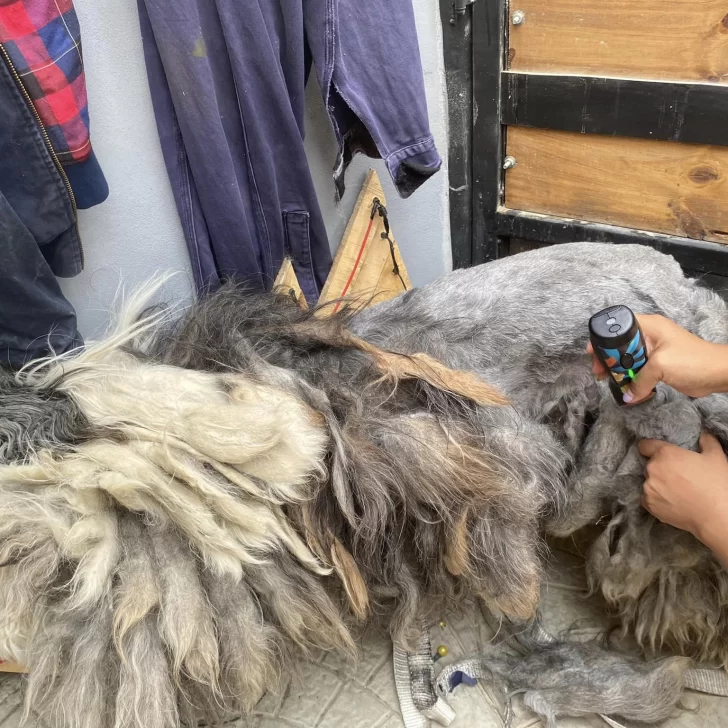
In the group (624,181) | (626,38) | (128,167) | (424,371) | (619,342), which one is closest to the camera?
(619,342)

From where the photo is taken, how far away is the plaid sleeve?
2.53 ft

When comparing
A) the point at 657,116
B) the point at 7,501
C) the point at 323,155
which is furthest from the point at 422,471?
the point at 657,116

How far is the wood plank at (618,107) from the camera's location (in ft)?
3.97

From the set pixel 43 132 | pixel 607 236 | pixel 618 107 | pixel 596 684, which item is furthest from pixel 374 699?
pixel 618 107

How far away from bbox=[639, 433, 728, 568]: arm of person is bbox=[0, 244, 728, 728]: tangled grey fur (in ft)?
0.10

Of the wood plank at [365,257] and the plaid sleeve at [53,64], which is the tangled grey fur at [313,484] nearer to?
the plaid sleeve at [53,64]

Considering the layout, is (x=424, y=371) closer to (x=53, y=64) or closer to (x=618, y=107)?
(x=53, y=64)

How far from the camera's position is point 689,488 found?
752mm

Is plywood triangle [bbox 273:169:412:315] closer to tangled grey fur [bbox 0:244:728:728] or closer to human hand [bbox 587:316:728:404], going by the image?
tangled grey fur [bbox 0:244:728:728]

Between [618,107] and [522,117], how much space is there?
215 millimetres

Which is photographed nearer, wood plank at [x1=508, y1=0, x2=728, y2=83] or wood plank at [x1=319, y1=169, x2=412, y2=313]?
wood plank at [x1=508, y1=0, x2=728, y2=83]

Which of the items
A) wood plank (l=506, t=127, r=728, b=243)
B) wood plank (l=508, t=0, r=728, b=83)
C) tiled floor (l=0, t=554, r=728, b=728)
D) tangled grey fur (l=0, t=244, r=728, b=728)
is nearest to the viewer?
tangled grey fur (l=0, t=244, r=728, b=728)

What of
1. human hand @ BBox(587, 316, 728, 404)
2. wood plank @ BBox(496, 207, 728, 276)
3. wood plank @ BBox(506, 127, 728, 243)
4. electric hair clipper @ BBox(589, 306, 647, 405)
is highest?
electric hair clipper @ BBox(589, 306, 647, 405)

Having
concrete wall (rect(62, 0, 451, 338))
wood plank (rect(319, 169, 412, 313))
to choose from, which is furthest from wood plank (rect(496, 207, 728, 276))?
concrete wall (rect(62, 0, 451, 338))
